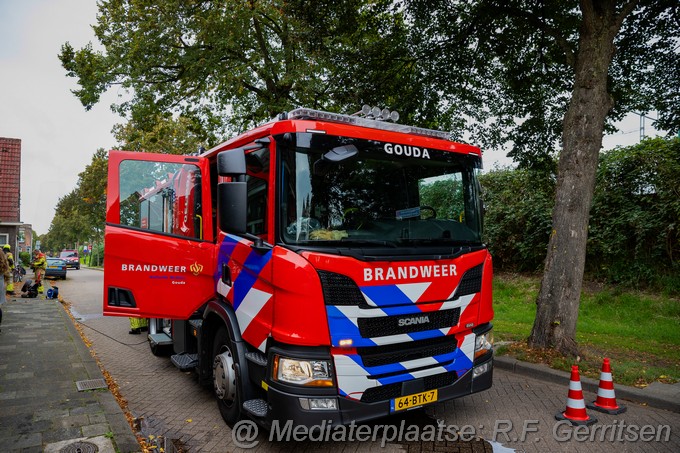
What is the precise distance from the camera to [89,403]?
4645mm

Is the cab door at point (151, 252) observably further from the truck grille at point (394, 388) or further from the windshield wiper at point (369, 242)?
the truck grille at point (394, 388)

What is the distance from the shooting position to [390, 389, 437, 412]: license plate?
358cm

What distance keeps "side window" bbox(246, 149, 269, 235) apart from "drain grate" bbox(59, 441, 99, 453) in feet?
7.09

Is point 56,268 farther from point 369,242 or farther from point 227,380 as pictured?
point 369,242

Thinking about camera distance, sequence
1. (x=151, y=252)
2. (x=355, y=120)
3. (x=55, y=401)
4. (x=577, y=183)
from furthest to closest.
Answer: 1. (x=577, y=183)
2. (x=151, y=252)
3. (x=55, y=401)
4. (x=355, y=120)

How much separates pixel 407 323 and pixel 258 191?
5.54ft

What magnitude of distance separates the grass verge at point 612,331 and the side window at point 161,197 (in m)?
4.83

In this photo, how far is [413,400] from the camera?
12.0 feet

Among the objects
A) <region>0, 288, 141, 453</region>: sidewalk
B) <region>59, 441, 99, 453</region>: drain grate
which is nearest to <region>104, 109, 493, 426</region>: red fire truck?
<region>0, 288, 141, 453</region>: sidewalk

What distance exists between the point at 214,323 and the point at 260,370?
1276 millimetres

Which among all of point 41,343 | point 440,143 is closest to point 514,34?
point 440,143

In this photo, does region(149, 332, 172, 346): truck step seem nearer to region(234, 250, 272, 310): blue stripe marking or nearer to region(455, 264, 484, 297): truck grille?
region(234, 250, 272, 310): blue stripe marking

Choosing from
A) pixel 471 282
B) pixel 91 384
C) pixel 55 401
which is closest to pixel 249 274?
pixel 471 282

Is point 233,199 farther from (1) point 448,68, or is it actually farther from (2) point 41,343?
(1) point 448,68
